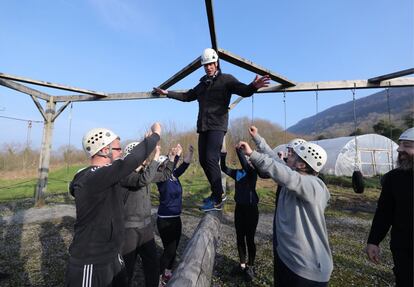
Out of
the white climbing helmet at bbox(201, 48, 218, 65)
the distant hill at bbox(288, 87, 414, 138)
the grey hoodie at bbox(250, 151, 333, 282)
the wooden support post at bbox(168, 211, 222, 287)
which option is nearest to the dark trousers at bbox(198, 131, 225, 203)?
the wooden support post at bbox(168, 211, 222, 287)

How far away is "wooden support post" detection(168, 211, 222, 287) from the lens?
2.04 meters

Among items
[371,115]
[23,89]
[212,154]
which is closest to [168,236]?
[212,154]

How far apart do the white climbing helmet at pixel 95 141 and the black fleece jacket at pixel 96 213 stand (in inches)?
7.1

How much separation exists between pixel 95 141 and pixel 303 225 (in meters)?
1.99

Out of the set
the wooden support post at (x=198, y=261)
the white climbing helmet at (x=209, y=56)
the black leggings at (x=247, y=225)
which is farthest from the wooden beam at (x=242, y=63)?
the wooden support post at (x=198, y=261)

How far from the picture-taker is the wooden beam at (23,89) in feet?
25.9

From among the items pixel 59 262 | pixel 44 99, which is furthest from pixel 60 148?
pixel 59 262

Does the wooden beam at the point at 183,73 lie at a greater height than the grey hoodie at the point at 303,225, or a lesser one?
greater

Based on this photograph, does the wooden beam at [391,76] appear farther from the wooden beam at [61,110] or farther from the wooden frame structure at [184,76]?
the wooden beam at [61,110]

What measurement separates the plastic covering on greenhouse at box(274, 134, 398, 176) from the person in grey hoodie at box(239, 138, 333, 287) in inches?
801

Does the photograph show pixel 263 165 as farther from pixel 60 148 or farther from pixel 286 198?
pixel 60 148

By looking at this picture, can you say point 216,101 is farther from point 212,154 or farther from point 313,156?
point 313,156

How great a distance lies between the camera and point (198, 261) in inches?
97.6

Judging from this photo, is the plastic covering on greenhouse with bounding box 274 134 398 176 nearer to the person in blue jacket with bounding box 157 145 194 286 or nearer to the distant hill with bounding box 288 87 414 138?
the distant hill with bounding box 288 87 414 138
